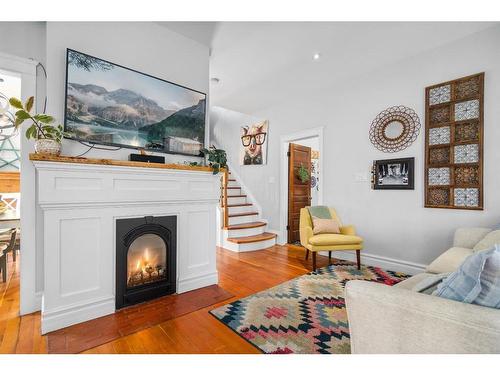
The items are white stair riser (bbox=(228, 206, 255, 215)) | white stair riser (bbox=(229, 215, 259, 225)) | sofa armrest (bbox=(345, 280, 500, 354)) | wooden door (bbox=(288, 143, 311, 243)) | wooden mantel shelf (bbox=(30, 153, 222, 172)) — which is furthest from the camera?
white stair riser (bbox=(228, 206, 255, 215))

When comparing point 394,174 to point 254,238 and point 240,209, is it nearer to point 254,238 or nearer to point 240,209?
point 254,238

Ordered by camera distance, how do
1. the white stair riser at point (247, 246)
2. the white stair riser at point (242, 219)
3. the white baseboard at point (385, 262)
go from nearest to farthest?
the white baseboard at point (385, 262), the white stair riser at point (247, 246), the white stair riser at point (242, 219)

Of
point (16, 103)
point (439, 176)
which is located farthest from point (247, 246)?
point (16, 103)

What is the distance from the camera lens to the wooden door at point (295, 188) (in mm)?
4541

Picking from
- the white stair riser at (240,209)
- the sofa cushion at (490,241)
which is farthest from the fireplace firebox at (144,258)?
the sofa cushion at (490,241)

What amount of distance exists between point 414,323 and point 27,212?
2.82m

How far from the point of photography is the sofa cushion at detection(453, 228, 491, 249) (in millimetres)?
2304

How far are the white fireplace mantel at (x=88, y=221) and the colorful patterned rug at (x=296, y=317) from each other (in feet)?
2.60

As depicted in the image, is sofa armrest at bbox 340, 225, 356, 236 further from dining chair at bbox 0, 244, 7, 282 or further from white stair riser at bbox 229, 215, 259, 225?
dining chair at bbox 0, 244, 7, 282

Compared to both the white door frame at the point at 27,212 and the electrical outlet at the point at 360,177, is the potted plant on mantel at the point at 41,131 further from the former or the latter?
the electrical outlet at the point at 360,177

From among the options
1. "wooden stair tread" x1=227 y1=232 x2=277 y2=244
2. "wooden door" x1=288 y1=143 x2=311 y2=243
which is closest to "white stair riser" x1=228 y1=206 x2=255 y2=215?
"wooden stair tread" x1=227 y1=232 x2=277 y2=244

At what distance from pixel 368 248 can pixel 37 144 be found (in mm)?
3890

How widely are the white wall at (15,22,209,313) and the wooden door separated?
243cm
